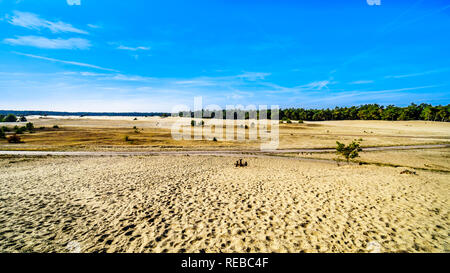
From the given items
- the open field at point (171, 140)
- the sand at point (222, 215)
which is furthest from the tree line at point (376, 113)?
the sand at point (222, 215)

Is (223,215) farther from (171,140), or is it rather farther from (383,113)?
(383,113)

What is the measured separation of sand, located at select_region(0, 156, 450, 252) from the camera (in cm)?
679

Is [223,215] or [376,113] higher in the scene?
[376,113]

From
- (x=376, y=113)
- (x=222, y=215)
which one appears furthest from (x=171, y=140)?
(x=376, y=113)

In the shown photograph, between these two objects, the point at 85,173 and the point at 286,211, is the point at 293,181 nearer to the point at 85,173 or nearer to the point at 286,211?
the point at 286,211

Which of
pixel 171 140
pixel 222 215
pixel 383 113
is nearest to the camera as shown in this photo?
pixel 222 215

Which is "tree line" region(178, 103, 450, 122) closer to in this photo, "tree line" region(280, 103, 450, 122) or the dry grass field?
"tree line" region(280, 103, 450, 122)

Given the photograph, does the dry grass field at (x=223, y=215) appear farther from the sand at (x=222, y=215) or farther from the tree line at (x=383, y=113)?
the tree line at (x=383, y=113)

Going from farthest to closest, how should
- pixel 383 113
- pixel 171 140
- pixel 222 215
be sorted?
pixel 383 113 → pixel 171 140 → pixel 222 215

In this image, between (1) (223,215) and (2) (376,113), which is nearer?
(1) (223,215)

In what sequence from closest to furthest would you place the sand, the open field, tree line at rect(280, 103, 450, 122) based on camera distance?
the sand → the open field → tree line at rect(280, 103, 450, 122)

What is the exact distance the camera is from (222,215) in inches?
352

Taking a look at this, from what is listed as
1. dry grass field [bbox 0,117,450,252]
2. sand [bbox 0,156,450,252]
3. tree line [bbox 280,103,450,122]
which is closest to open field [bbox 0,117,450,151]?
dry grass field [bbox 0,117,450,252]
